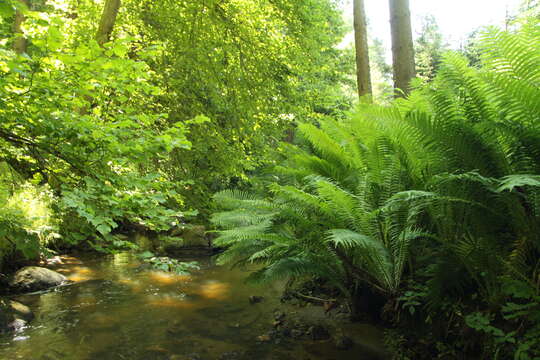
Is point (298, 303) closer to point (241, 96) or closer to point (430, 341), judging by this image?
point (430, 341)

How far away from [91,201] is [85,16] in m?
5.35

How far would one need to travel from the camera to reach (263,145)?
532 centimetres

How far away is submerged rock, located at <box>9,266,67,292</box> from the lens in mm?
6094

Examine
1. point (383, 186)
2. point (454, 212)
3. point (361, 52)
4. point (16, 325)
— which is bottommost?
point (16, 325)

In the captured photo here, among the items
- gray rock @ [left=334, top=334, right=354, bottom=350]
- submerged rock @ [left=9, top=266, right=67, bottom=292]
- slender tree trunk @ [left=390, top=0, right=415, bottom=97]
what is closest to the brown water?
gray rock @ [left=334, top=334, right=354, bottom=350]

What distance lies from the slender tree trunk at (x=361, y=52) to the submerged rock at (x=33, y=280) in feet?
20.7

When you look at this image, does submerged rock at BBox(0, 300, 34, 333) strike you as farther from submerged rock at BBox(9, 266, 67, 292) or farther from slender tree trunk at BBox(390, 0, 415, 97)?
slender tree trunk at BBox(390, 0, 415, 97)

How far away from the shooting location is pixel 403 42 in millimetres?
5488

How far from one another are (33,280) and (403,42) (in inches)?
274

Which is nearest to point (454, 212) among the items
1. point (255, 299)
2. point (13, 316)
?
point (255, 299)

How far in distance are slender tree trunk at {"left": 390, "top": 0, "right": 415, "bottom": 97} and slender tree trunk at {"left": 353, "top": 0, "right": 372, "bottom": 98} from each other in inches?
53.8

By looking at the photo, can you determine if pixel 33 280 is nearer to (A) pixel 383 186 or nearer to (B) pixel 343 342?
(B) pixel 343 342

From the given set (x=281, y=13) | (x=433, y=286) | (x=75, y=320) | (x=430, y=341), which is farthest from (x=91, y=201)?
(x=281, y=13)

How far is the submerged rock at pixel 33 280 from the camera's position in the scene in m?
6.09
